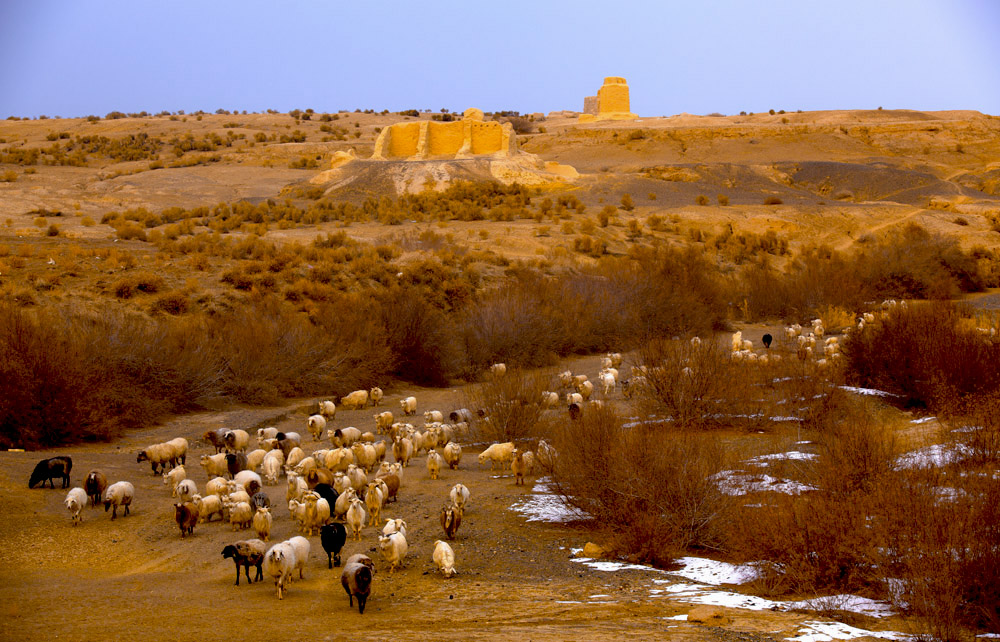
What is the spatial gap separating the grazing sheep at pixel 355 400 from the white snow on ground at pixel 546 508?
8.66 metres

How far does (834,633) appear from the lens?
20.6 feet

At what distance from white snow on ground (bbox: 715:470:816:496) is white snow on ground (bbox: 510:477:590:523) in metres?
1.56

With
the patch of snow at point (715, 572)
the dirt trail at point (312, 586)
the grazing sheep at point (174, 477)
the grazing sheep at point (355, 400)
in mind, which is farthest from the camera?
the grazing sheep at point (355, 400)

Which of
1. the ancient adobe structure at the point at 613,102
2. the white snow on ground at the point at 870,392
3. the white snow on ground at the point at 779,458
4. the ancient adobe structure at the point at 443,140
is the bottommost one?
the white snow on ground at the point at 870,392

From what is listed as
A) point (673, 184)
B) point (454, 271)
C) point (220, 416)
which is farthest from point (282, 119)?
→ point (220, 416)

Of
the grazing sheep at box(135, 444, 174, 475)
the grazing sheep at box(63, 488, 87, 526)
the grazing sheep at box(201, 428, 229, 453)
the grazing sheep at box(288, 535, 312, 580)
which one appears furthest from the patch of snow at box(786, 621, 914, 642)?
the grazing sheep at box(201, 428, 229, 453)

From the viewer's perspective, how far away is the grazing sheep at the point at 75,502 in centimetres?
1043

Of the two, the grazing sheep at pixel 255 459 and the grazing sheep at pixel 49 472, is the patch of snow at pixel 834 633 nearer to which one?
the grazing sheep at pixel 255 459

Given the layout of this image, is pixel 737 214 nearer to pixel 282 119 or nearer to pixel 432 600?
pixel 432 600

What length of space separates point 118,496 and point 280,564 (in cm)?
412

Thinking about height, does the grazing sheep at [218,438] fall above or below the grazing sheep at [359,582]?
below

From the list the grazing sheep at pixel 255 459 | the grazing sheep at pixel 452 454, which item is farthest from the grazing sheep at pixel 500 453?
the grazing sheep at pixel 255 459

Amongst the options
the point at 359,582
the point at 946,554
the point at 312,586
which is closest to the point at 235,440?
the point at 312,586

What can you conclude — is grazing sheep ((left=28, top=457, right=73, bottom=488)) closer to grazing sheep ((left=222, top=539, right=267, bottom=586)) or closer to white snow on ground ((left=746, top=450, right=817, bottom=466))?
grazing sheep ((left=222, top=539, right=267, bottom=586))
